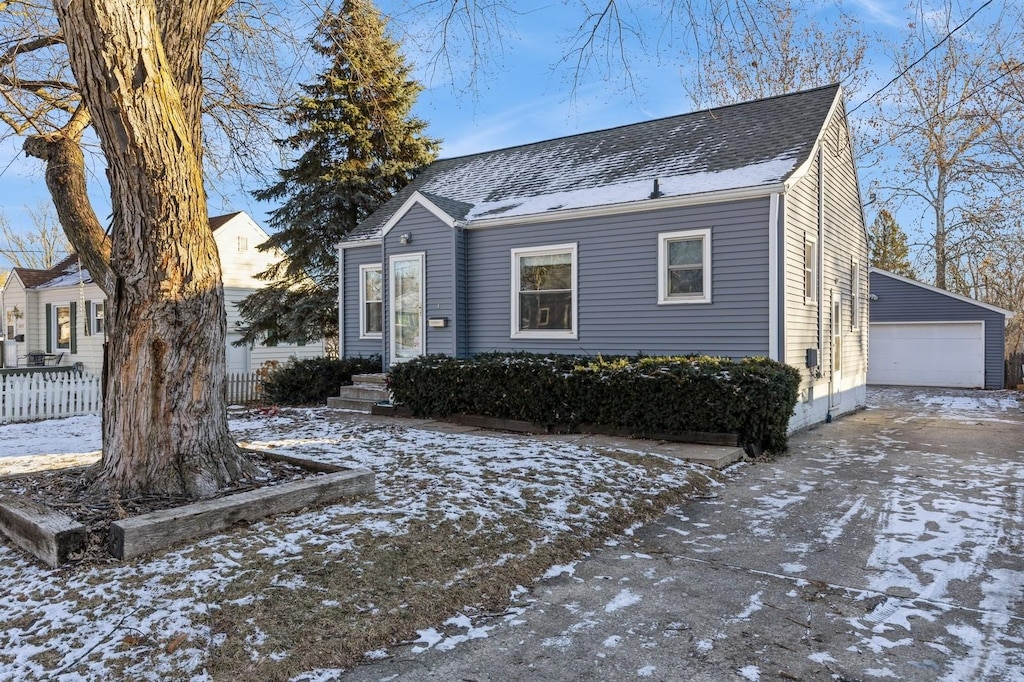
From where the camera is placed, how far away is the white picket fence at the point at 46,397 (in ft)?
34.8

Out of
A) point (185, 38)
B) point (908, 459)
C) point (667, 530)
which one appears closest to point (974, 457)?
point (908, 459)

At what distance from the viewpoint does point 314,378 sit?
1295 centimetres

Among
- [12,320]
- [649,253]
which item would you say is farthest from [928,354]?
[12,320]

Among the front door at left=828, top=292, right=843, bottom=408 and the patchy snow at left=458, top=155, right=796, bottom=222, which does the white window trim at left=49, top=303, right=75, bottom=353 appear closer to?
the patchy snow at left=458, top=155, right=796, bottom=222

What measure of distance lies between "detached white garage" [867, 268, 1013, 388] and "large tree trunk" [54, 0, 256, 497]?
815 inches

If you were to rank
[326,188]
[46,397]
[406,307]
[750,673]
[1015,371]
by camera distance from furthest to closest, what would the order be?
1. [1015,371]
2. [326,188]
3. [406,307]
4. [46,397]
5. [750,673]

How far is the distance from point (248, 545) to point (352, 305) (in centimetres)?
1032

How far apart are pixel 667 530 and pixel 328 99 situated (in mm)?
13872

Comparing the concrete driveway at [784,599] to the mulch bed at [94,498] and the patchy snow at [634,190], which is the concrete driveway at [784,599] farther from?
the patchy snow at [634,190]

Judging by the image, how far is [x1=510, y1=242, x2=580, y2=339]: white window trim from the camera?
428 inches

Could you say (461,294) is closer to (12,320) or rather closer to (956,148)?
(956,148)

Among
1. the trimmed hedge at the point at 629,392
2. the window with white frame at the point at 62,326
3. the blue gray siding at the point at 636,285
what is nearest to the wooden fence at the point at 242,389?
the blue gray siding at the point at 636,285

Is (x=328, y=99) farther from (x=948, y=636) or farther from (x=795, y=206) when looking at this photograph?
(x=948, y=636)

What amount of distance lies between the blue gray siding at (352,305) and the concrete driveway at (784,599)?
9.15 meters
